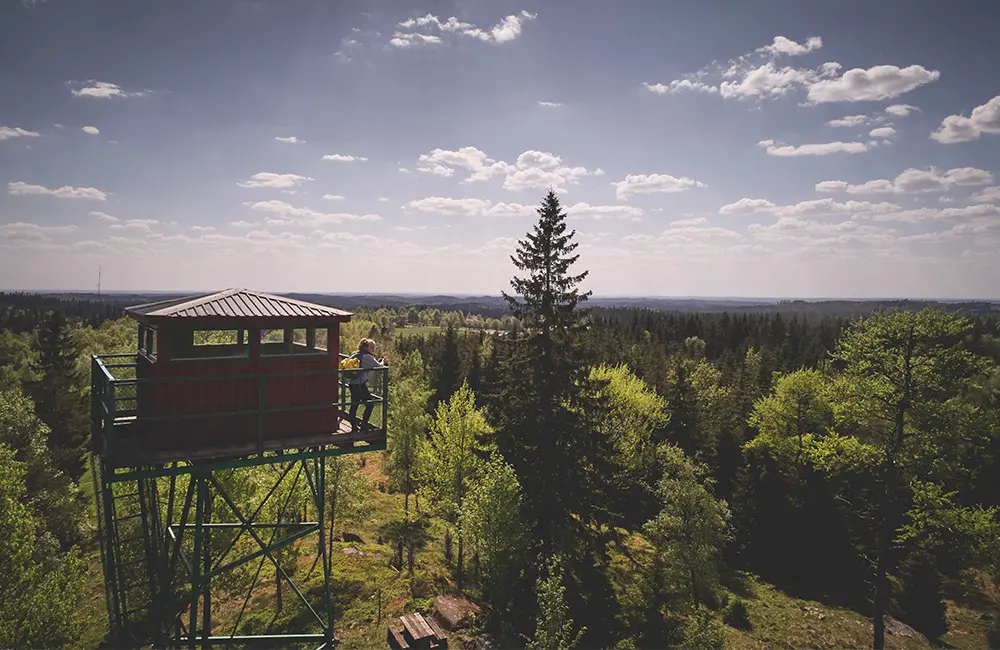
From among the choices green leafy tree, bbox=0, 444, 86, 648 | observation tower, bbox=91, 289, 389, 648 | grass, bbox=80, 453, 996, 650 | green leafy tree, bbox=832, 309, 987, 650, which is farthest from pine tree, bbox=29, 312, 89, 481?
green leafy tree, bbox=832, 309, 987, 650

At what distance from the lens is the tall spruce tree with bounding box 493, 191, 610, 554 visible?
26.7m

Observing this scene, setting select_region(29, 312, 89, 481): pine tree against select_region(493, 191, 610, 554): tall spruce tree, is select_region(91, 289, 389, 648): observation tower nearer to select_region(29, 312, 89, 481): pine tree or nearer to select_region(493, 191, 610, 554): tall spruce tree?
select_region(493, 191, 610, 554): tall spruce tree

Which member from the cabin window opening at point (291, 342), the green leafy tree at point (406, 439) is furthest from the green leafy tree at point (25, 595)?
the green leafy tree at point (406, 439)

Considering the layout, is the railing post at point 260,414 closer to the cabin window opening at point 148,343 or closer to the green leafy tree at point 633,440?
the cabin window opening at point 148,343

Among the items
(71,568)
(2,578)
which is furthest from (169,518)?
(71,568)

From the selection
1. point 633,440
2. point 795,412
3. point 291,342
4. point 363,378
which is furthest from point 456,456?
point 795,412

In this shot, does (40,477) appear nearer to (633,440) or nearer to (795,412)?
(633,440)

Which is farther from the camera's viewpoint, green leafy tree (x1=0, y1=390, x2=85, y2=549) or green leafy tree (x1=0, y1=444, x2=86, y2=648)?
green leafy tree (x1=0, y1=390, x2=85, y2=549)

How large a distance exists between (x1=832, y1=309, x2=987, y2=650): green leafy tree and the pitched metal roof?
23466 mm

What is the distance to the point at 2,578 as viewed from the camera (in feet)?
53.9

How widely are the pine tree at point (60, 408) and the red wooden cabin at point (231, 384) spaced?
105ft

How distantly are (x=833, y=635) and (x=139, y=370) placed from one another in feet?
115

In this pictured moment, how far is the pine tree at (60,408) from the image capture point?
36656 mm

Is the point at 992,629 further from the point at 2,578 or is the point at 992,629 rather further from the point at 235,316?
the point at 2,578
